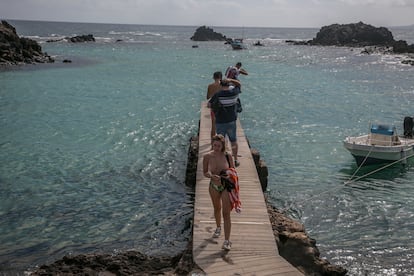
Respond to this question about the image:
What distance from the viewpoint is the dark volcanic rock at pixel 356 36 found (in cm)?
10569

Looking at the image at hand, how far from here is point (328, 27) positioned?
391 ft

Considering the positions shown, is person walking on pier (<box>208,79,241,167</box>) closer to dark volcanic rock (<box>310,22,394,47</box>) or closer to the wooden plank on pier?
the wooden plank on pier

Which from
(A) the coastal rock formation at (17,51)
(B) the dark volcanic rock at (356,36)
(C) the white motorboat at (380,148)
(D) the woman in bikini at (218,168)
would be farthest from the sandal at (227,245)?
(B) the dark volcanic rock at (356,36)

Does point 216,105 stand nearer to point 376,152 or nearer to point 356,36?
point 376,152

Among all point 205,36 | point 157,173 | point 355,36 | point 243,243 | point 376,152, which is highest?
point 355,36

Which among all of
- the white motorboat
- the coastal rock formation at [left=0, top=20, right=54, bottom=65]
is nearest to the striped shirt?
the white motorboat

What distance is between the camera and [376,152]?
54.1ft

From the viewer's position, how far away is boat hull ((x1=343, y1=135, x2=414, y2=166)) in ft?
53.8

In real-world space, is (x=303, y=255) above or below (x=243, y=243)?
below

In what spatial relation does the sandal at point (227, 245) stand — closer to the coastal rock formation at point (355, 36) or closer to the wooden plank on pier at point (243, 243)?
the wooden plank on pier at point (243, 243)

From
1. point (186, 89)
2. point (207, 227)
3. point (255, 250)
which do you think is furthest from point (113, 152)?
point (186, 89)

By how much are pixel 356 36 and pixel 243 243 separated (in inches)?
4311


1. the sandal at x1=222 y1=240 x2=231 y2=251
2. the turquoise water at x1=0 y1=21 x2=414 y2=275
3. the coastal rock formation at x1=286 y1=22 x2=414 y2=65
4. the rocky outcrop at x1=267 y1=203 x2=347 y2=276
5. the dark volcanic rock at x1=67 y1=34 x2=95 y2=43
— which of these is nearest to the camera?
the sandal at x1=222 y1=240 x2=231 y2=251

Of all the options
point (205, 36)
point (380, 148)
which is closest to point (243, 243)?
point (380, 148)
